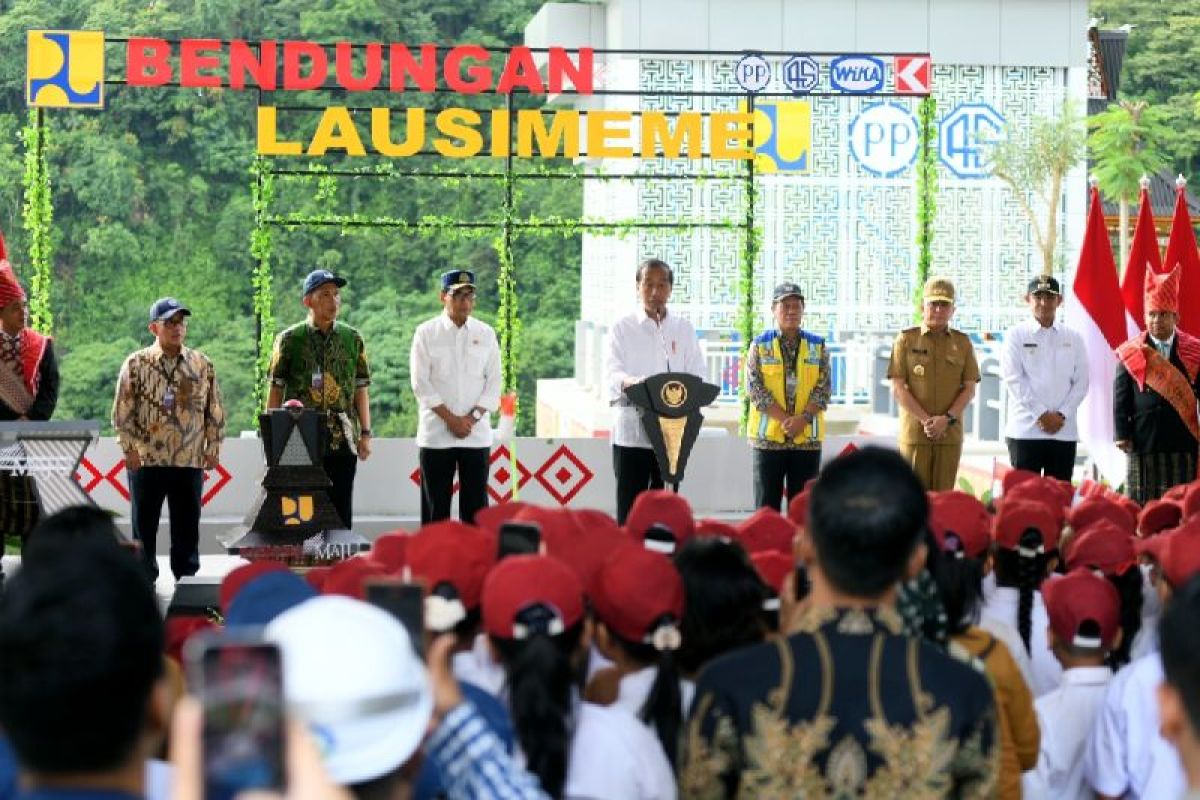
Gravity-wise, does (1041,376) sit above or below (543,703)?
above

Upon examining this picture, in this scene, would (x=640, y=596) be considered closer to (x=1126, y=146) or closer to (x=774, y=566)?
(x=774, y=566)

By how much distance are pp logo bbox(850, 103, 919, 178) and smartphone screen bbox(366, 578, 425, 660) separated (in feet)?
73.6

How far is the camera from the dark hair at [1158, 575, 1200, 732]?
7.12ft

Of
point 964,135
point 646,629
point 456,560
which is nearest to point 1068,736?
point 646,629

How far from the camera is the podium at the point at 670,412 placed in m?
9.05

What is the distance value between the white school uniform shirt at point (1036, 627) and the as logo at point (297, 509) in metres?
4.20

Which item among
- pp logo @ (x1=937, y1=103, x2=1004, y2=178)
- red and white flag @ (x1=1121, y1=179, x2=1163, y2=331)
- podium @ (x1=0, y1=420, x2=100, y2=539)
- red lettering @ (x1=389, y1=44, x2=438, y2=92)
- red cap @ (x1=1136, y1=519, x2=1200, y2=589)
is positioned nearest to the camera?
red cap @ (x1=1136, y1=519, x2=1200, y2=589)

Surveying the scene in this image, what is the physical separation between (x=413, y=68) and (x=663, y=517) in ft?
26.6

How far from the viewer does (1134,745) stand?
358cm

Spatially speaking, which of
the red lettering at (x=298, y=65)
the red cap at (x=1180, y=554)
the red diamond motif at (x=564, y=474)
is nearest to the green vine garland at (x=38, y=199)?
the red lettering at (x=298, y=65)

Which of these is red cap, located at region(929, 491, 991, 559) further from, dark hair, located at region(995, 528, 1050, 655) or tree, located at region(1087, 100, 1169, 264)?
tree, located at region(1087, 100, 1169, 264)

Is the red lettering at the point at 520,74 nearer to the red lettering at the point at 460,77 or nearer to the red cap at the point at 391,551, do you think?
the red lettering at the point at 460,77

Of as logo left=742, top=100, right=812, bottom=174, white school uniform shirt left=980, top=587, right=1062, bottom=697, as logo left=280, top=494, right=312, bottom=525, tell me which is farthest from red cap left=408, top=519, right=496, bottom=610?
as logo left=742, top=100, right=812, bottom=174

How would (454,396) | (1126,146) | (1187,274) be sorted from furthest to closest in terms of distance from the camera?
1. (1126,146)
2. (1187,274)
3. (454,396)
